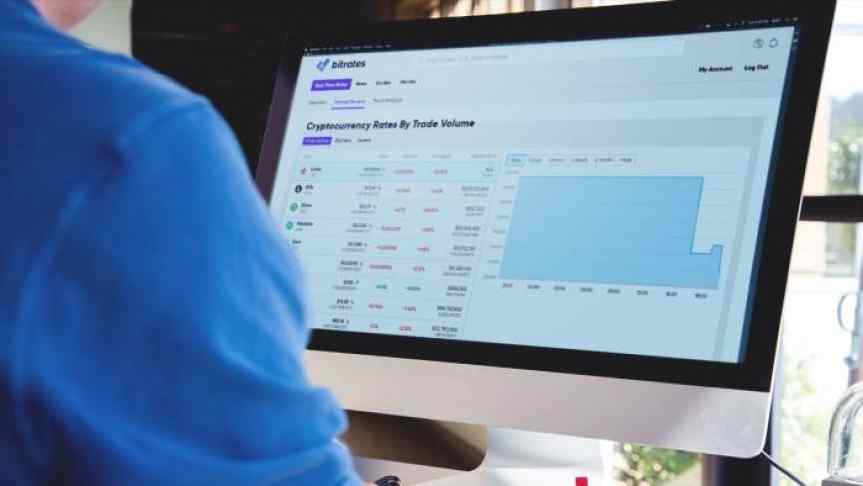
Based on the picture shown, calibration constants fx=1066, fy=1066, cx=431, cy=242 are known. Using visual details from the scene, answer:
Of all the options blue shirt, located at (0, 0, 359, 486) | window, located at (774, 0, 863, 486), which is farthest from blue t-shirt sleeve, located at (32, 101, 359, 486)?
window, located at (774, 0, 863, 486)

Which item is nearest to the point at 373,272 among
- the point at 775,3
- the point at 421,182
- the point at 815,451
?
the point at 421,182

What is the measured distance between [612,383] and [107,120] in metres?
0.46

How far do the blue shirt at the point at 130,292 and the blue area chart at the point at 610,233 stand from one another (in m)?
0.39

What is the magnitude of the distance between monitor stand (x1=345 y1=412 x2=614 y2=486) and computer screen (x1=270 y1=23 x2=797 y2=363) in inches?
4.5

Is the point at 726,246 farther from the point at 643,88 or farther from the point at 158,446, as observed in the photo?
the point at 158,446

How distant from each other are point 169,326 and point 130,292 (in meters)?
0.02

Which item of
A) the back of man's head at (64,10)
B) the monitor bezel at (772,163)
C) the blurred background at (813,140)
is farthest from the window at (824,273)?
the back of man's head at (64,10)

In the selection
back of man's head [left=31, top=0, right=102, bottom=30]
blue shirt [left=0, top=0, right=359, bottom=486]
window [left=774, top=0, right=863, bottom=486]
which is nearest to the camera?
blue shirt [left=0, top=0, right=359, bottom=486]

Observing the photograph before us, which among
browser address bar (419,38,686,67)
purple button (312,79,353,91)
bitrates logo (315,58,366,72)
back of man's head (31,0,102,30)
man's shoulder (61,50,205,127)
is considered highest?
browser address bar (419,38,686,67)

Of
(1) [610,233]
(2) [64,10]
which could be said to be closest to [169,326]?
(2) [64,10]

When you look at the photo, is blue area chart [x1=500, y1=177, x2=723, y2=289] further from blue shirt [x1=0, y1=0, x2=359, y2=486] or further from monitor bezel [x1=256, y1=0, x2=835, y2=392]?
blue shirt [x1=0, y1=0, x2=359, y2=486]

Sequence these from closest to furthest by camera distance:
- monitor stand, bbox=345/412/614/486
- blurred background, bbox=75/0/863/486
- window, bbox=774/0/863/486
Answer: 1. monitor stand, bbox=345/412/614/486
2. blurred background, bbox=75/0/863/486
3. window, bbox=774/0/863/486

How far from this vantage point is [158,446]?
36 centimetres

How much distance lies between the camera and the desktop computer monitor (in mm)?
703
